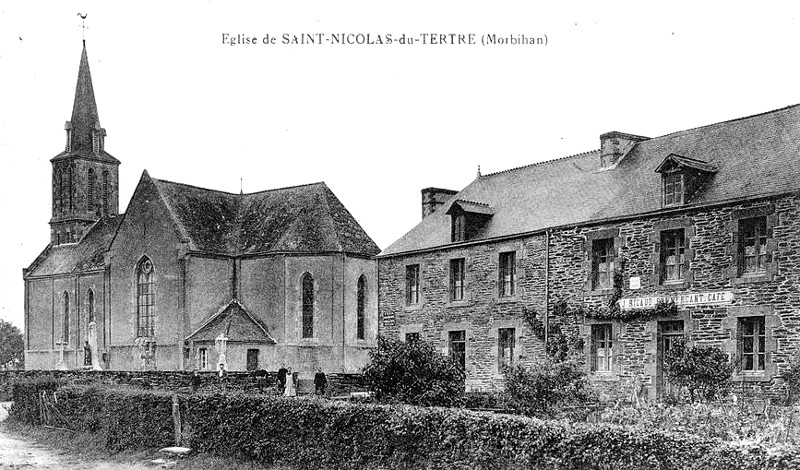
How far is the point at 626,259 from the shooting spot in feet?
77.2

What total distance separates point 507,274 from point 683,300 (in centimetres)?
656

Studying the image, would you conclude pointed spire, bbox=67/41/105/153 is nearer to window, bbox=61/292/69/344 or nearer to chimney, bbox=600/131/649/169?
window, bbox=61/292/69/344

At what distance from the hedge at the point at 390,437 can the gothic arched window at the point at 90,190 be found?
38870 mm

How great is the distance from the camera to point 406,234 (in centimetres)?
3284

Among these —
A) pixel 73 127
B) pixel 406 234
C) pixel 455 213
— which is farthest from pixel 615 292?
pixel 73 127

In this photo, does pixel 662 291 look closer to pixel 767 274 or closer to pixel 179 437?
pixel 767 274

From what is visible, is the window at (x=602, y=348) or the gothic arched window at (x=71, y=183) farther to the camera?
the gothic arched window at (x=71, y=183)

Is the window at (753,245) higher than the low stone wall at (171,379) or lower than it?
higher

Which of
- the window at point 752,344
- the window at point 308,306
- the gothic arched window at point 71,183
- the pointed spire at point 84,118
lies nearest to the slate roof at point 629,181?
the window at point 752,344

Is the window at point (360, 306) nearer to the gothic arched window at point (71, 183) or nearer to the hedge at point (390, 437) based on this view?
the hedge at point (390, 437)

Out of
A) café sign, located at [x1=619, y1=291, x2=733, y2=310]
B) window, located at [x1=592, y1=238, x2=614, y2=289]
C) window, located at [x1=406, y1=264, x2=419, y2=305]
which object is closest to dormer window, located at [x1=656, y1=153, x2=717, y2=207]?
window, located at [x1=592, y1=238, x2=614, y2=289]

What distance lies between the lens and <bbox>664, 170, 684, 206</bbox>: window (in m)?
22.9

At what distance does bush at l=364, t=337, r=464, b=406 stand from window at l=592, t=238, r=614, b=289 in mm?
6941

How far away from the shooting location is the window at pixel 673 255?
22391 millimetres
